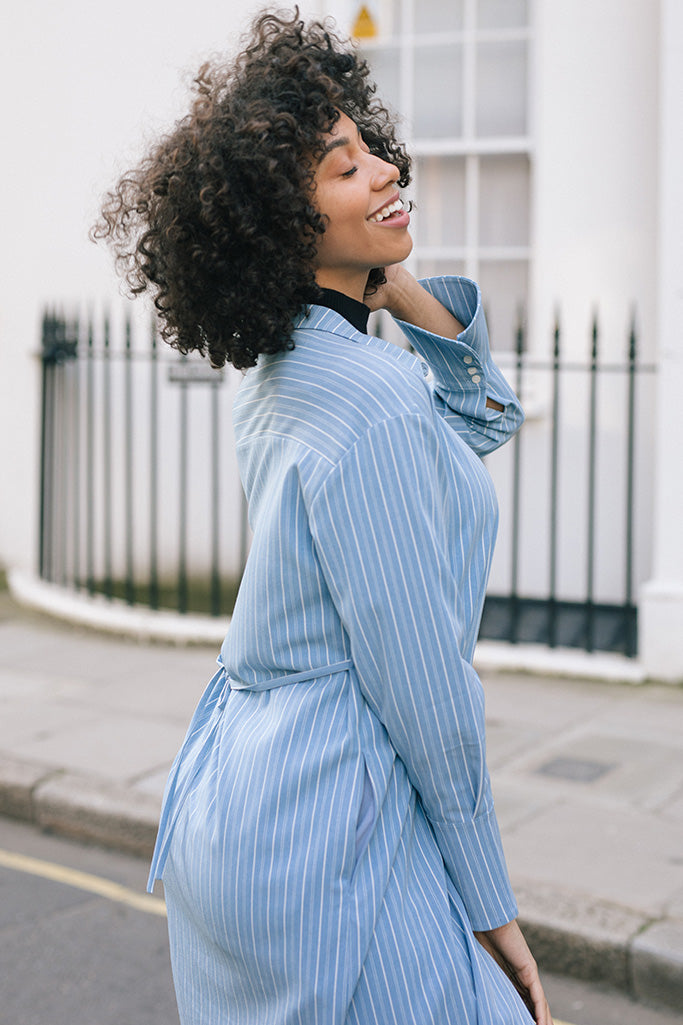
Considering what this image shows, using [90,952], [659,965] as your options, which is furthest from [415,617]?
[90,952]

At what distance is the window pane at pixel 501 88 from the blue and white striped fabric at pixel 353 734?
6.12 metres

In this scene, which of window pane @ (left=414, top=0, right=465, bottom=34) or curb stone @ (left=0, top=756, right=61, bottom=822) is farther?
window pane @ (left=414, top=0, right=465, bottom=34)

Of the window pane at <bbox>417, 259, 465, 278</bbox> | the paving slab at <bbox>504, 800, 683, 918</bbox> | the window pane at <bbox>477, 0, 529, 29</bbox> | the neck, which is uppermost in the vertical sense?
the window pane at <bbox>477, 0, 529, 29</bbox>

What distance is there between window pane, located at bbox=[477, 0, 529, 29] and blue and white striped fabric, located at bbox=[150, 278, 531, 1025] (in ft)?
20.3

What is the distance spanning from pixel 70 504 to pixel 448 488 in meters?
7.92

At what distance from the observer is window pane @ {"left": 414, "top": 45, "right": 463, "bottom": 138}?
712 cm

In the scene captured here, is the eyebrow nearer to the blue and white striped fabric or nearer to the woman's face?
the woman's face

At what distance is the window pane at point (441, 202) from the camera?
7.30m

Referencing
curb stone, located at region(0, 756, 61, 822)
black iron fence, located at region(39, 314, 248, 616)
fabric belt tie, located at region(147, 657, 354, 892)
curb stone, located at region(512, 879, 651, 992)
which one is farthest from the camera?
black iron fence, located at region(39, 314, 248, 616)

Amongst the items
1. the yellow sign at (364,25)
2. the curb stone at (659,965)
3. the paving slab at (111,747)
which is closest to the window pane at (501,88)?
the yellow sign at (364,25)

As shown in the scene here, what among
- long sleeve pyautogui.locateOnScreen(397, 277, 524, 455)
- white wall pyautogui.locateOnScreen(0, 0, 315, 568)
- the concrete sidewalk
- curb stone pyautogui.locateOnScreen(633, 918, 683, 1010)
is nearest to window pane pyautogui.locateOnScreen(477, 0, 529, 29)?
white wall pyautogui.locateOnScreen(0, 0, 315, 568)

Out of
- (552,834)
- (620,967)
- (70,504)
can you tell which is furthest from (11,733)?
(70,504)

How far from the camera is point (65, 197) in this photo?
8.23 m

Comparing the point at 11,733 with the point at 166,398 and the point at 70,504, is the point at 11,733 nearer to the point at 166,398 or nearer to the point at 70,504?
the point at 166,398
